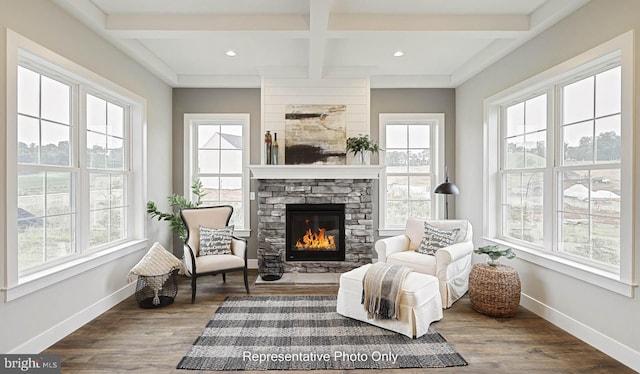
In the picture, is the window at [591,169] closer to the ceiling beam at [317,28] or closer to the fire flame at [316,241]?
the ceiling beam at [317,28]

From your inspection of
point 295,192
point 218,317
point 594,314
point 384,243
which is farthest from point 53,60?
point 594,314

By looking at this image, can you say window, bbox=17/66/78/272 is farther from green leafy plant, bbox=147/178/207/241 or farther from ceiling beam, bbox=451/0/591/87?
ceiling beam, bbox=451/0/591/87

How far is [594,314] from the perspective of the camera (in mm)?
2584

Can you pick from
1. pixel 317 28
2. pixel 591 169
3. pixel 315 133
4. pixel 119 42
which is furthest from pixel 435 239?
pixel 119 42

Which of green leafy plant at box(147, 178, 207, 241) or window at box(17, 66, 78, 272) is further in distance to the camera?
green leafy plant at box(147, 178, 207, 241)

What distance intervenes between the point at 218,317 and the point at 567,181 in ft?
11.4

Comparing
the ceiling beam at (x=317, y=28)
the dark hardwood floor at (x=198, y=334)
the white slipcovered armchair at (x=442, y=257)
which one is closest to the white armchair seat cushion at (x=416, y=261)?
the white slipcovered armchair at (x=442, y=257)

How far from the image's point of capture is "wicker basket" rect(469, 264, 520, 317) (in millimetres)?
3074

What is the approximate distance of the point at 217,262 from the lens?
12.3 ft

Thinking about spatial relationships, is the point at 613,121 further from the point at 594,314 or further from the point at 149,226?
the point at 149,226

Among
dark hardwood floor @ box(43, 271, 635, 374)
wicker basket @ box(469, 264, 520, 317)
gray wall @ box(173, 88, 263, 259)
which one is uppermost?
gray wall @ box(173, 88, 263, 259)

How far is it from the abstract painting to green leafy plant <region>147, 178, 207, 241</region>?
4.53ft

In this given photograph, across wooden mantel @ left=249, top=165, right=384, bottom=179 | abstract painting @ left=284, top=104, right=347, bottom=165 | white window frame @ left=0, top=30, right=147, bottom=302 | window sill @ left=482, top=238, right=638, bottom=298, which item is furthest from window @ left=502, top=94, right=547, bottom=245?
white window frame @ left=0, top=30, right=147, bottom=302

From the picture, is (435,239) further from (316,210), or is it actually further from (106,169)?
(106,169)
